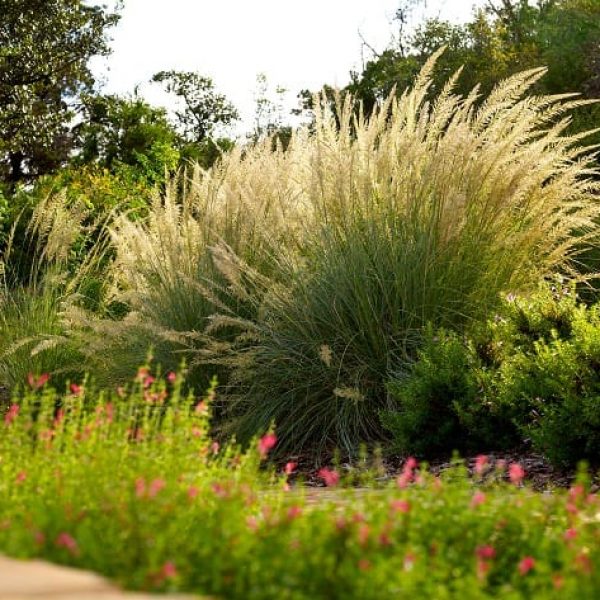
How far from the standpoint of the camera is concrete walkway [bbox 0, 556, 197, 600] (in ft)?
5.32

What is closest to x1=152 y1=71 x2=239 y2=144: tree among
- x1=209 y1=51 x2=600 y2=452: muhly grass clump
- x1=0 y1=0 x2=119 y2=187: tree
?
x1=0 y1=0 x2=119 y2=187: tree

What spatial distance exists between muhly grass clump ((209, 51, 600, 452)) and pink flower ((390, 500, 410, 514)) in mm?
2905

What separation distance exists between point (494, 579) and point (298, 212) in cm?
405

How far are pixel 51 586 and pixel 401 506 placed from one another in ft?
3.47

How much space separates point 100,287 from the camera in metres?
9.09

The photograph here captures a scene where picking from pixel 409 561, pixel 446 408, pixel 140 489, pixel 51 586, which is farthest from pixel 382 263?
pixel 51 586

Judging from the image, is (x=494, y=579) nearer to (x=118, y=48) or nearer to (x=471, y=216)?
(x=471, y=216)

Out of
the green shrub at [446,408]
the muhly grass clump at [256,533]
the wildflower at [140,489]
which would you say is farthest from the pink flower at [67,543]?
the green shrub at [446,408]

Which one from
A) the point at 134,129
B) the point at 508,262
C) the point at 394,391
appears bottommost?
the point at 394,391

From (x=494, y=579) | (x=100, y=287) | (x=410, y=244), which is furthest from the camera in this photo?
(x=100, y=287)

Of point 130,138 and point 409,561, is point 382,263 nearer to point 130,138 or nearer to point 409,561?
point 409,561

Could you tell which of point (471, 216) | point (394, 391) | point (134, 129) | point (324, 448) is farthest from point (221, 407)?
point (134, 129)

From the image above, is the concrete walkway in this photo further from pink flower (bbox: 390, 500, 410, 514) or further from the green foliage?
the green foliage

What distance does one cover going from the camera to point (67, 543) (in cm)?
220
